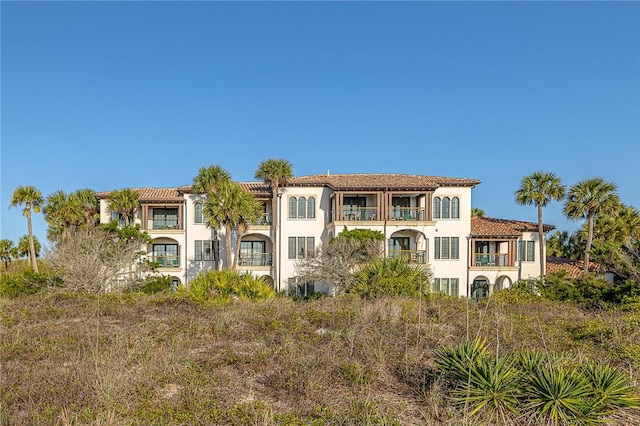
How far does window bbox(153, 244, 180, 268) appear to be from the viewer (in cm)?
3142

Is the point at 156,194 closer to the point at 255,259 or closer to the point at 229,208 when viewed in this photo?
the point at 229,208

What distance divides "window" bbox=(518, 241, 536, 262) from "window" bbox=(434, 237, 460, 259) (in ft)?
18.0

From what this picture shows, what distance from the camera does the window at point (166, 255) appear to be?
1237 inches

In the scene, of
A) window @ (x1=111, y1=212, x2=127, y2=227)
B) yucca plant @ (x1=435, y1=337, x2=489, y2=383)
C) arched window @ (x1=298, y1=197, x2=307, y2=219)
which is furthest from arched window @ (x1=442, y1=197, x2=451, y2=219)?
yucca plant @ (x1=435, y1=337, x2=489, y2=383)

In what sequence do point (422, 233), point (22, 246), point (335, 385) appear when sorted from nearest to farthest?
point (335, 385)
point (422, 233)
point (22, 246)

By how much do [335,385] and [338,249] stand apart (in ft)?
60.2

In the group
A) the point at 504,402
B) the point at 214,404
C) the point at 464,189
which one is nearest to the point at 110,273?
the point at 214,404

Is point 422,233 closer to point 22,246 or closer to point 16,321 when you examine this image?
point 16,321

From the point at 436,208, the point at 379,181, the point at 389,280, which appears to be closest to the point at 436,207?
the point at 436,208

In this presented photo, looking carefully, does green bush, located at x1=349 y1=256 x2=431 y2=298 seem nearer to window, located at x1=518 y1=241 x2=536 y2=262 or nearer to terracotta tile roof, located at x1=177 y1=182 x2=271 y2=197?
terracotta tile roof, located at x1=177 y1=182 x2=271 y2=197

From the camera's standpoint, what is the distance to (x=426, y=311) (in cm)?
1271

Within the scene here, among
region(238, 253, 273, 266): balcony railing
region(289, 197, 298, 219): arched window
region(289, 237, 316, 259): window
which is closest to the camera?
region(289, 237, 316, 259): window

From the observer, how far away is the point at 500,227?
Result: 3216 cm

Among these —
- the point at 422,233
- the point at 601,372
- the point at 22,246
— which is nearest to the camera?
the point at 601,372
